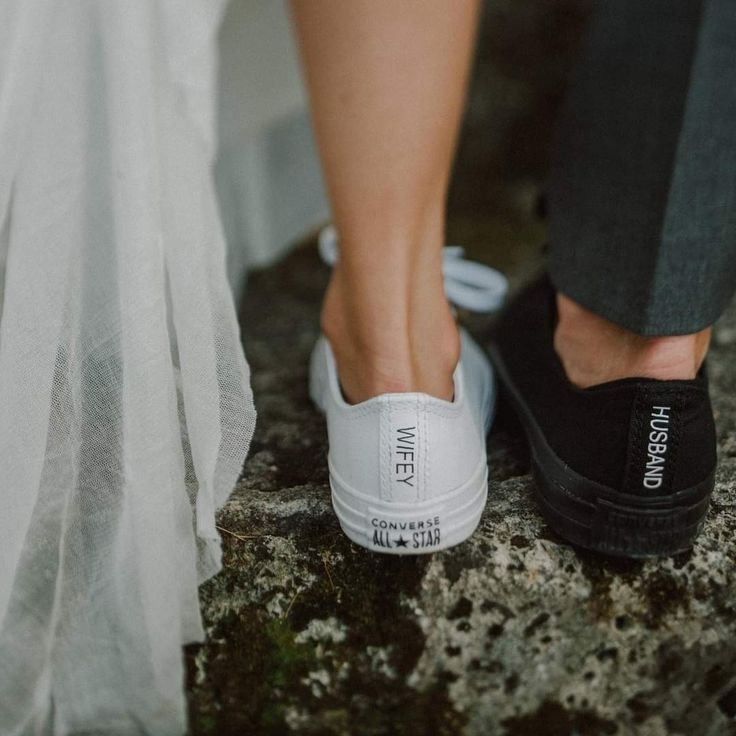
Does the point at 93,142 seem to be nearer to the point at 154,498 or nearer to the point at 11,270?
the point at 11,270

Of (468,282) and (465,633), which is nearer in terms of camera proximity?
(465,633)

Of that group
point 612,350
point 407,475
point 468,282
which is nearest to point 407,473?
point 407,475

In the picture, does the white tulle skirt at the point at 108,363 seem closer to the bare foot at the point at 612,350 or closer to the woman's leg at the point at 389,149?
the woman's leg at the point at 389,149

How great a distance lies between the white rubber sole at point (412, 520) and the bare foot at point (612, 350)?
17 centimetres

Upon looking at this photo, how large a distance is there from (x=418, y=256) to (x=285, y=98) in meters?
0.64

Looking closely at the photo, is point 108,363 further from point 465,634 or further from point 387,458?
point 465,634

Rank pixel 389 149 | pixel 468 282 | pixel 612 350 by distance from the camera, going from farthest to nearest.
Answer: pixel 468 282
pixel 612 350
pixel 389 149

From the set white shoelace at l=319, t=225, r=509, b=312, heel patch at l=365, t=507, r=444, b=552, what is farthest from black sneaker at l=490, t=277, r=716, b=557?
white shoelace at l=319, t=225, r=509, b=312

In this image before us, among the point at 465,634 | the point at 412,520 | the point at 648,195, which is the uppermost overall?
the point at 648,195

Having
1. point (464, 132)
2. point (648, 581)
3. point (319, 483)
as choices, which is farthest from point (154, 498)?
point (464, 132)

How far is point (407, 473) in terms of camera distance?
63 centimetres

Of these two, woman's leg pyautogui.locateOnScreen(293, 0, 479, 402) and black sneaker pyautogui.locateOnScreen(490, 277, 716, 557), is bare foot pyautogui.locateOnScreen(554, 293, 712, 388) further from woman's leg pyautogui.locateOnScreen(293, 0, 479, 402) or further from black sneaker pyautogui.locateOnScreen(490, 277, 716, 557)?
woman's leg pyautogui.locateOnScreen(293, 0, 479, 402)

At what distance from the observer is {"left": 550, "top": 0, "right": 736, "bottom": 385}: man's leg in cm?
62

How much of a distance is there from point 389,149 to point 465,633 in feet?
1.38
